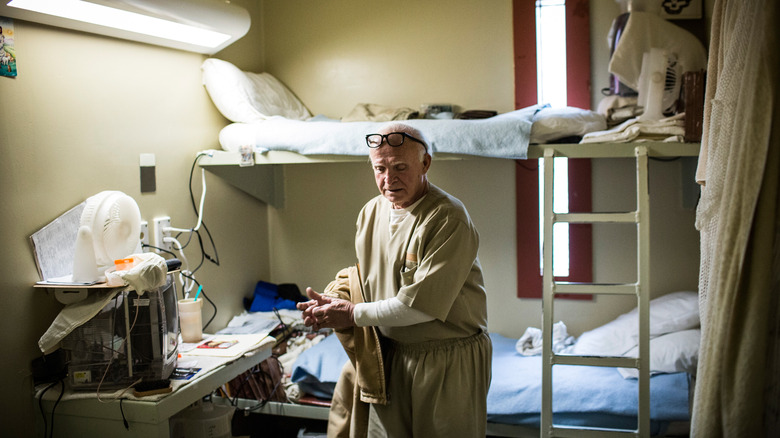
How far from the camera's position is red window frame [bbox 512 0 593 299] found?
A: 3.38 meters

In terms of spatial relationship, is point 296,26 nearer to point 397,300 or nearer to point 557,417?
point 397,300

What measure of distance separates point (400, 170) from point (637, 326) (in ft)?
5.27

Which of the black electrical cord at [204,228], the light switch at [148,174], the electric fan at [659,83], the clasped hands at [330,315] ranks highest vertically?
the electric fan at [659,83]

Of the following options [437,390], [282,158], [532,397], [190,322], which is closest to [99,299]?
[190,322]

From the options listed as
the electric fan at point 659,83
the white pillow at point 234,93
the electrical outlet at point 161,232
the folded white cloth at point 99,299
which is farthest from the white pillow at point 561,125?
the electrical outlet at point 161,232

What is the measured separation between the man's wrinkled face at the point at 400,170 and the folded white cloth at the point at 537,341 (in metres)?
1.41

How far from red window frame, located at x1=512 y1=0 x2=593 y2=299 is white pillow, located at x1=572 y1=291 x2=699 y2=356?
1.14 ft

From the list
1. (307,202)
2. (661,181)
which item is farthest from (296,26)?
(661,181)

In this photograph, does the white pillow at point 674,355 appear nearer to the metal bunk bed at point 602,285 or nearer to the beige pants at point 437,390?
the metal bunk bed at point 602,285

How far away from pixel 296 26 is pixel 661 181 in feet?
7.79

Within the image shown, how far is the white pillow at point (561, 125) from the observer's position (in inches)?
103

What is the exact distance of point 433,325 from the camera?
2170 millimetres

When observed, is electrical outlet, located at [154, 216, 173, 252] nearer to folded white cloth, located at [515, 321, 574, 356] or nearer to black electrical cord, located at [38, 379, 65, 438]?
black electrical cord, located at [38, 379, 65, 438]

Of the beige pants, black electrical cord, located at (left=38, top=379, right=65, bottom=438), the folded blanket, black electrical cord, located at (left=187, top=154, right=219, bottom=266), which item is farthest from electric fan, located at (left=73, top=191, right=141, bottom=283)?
the folded blanket
